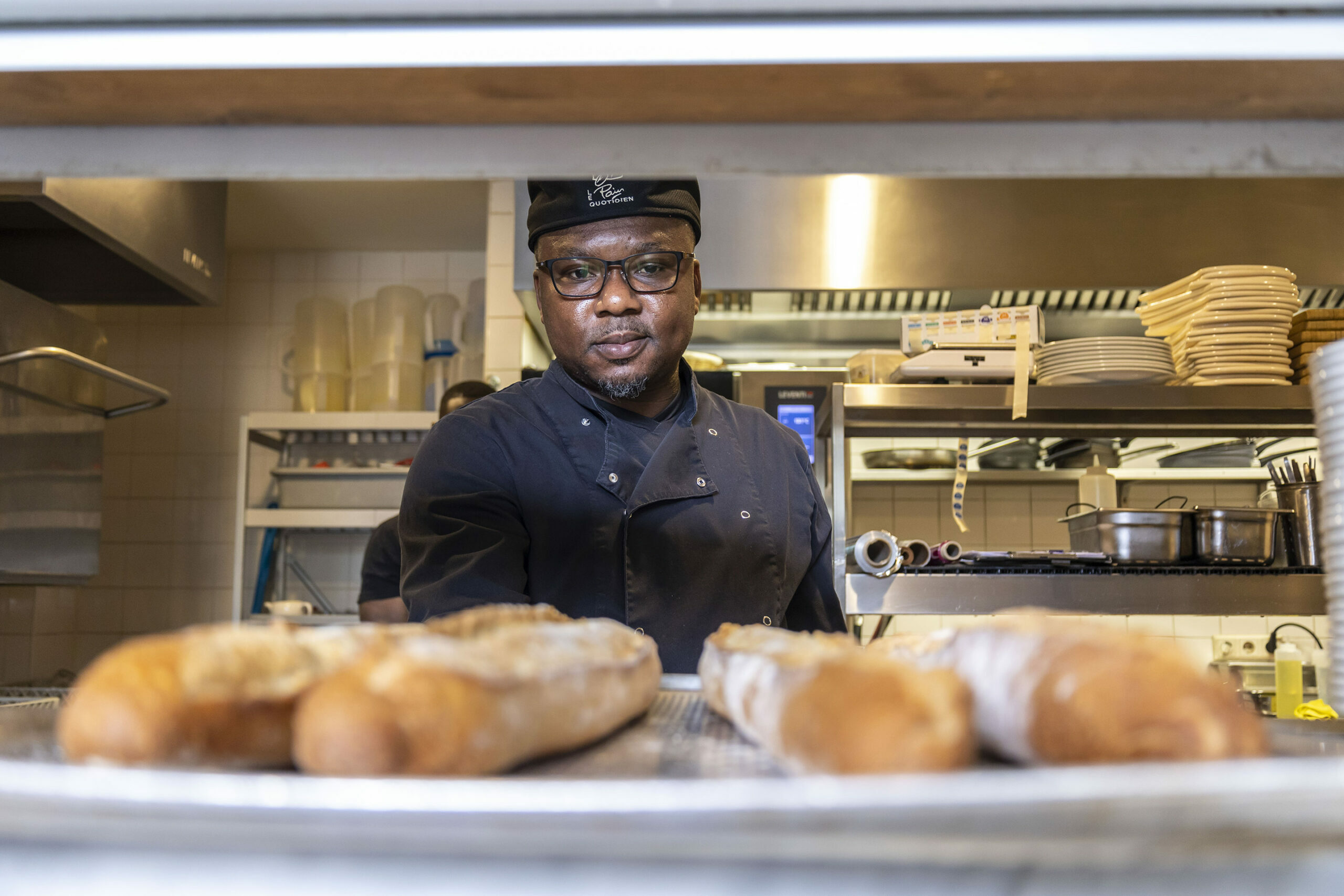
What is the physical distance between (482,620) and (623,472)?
0.88 meters

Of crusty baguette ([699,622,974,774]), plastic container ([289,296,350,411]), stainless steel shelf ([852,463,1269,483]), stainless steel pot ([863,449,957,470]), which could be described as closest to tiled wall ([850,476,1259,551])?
stainless steel shelf ([852,463,1269,483])

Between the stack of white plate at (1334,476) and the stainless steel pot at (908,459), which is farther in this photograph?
the stainless steel pot at (908,459)

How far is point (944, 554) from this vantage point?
238 cm

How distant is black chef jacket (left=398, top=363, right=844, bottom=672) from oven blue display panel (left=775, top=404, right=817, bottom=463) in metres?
1.55

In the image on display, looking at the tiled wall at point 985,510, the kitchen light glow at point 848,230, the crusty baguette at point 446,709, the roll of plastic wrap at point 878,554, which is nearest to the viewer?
the crusty baguette at point 446,709

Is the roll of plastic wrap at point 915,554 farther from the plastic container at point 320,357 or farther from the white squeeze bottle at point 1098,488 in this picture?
the plastic container at point 320,357

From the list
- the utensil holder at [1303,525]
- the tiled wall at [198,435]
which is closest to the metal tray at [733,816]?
the utensil holder at [1303,525]

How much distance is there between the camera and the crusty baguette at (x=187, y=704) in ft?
1.51

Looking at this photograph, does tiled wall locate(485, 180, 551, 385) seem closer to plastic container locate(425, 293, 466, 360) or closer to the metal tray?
plastic container locate(425, 293, 466, 360)

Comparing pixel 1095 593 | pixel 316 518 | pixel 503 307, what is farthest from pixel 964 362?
pixel 316 518

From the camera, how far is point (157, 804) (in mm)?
354

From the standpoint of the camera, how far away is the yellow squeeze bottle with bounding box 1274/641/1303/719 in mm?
3252

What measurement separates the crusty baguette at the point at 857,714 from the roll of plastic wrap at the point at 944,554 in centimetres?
187

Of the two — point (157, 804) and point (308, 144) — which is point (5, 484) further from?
point (157, 804)
